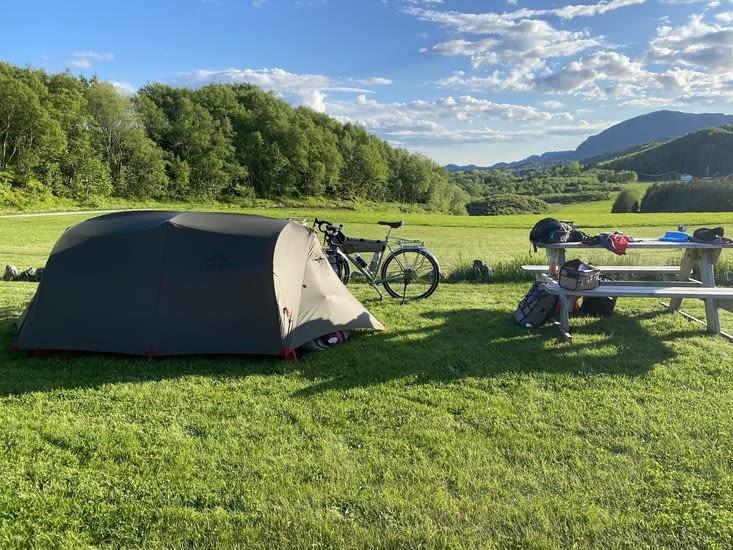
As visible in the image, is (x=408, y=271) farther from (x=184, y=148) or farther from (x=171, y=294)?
(x=184, y=148)

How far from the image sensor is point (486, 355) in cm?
549

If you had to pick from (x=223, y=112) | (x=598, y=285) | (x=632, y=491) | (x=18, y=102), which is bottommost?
(x=632, y=491)

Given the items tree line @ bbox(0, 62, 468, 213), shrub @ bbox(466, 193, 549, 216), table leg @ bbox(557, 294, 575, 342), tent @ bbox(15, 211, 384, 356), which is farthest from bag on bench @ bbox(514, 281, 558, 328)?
shrub @ bbox(466, 193, 549, 216)

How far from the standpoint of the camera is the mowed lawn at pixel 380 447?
2.73 metres

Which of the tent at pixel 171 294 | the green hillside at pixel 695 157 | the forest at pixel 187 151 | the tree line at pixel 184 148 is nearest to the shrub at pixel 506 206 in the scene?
the forest at pixel 187 151

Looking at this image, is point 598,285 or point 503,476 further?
point 598,285

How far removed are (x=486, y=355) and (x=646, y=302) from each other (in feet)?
13.2

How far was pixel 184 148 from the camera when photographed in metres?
60.4

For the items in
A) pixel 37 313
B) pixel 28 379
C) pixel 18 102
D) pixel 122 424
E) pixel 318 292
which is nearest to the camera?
pixel 122 424

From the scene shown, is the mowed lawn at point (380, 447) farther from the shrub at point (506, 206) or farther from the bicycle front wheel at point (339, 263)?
the shrub at point (506, 206)

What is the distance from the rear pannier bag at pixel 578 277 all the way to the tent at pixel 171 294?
313cm

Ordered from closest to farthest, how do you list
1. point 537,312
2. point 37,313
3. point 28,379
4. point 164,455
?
point 164,455, point 28,379, point 37,313, point 537,312

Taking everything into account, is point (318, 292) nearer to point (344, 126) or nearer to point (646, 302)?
point (646, 302)

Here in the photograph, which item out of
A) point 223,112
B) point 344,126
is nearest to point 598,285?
point 223,112
